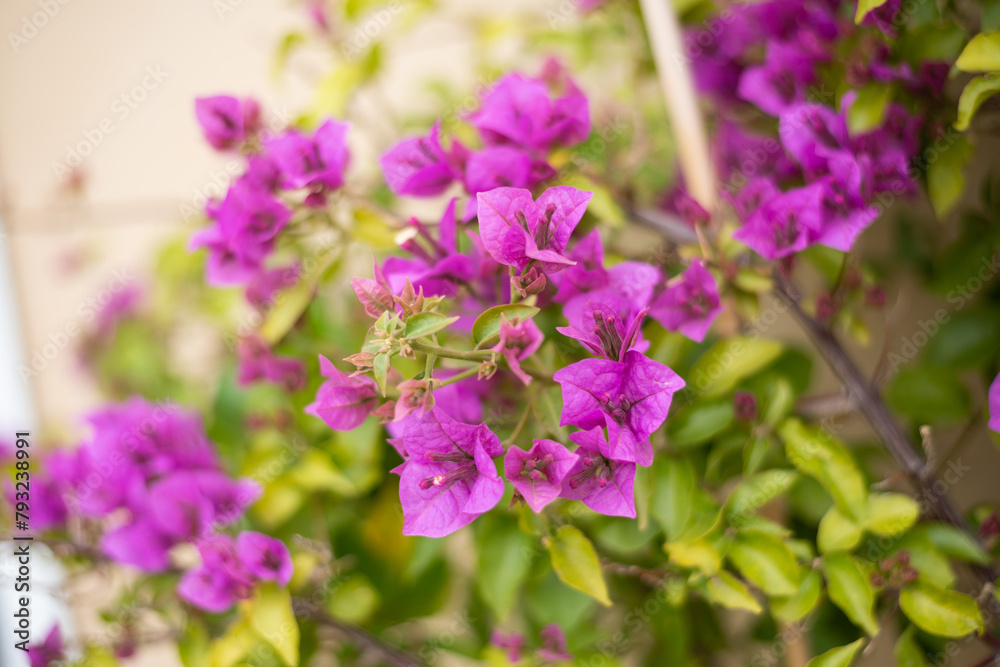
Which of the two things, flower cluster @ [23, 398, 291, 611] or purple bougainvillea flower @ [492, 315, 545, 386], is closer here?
purple bougainvillea flower @ [492, 315, 545, 386]

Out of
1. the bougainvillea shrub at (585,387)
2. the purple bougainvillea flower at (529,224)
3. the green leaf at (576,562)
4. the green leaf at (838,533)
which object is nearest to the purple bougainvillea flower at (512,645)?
the bougainvillea shrub at (585,387)

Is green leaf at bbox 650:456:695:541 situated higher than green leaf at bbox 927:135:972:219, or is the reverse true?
green leaf at bbox 927:135:972:219

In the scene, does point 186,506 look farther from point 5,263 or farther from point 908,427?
point 5,263

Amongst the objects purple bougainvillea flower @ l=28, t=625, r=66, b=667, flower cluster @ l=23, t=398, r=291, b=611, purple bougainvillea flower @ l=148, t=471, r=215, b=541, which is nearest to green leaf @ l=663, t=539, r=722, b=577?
flower cluster @ l=23, t=398, r=291, b=611

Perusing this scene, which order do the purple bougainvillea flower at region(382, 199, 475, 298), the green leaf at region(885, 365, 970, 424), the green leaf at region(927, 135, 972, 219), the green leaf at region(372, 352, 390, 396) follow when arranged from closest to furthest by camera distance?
the green leaf at region(372, 352, 390, 396) < the purple bougainvillea flower at region(382, 199, 475, 298) < the green leaf at region(927, 135, 972, 219) < the green leaf at region(885, 365, 970, 424)

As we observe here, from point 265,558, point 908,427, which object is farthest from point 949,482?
point 265,558

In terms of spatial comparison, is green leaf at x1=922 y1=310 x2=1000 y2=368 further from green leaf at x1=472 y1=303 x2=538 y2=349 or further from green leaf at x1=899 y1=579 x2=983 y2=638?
green leaf at x1=472 y1=303 x2=538 y2=349
